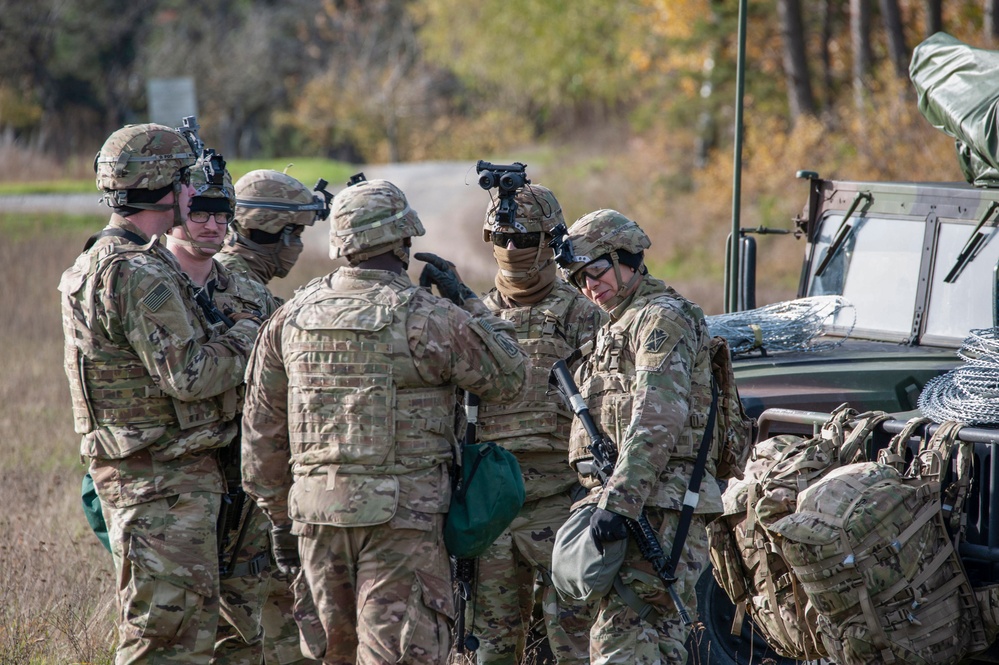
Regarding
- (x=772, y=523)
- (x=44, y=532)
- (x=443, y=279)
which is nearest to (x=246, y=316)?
(x=443, y=279)

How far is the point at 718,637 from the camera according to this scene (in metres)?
4.93

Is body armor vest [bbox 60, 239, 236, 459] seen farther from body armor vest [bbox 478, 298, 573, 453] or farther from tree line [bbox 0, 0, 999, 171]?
tree line [bbox 0, 0, 999, 171]

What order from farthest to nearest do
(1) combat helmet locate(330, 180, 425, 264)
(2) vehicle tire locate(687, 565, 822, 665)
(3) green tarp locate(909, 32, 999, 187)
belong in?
(3) green tarp locate(909, 32, 999, 187) < (2) vehicle tire locate(687, 565, 822, 665) < (1) combat helmet locate(330, 180, 425, 264)

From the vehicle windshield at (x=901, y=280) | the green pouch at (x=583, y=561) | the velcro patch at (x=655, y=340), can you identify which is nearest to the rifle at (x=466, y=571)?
the green pouch at (x=583, y=561)

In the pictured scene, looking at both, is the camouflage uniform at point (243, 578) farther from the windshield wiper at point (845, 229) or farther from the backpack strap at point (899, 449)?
the windshield wiper at point (845, 229)

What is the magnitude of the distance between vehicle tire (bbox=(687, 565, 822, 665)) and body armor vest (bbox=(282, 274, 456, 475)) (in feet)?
5.97

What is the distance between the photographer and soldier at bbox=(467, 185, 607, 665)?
171 inches

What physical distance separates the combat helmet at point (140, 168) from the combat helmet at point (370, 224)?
69 centimetres

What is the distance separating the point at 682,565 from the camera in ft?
12.8

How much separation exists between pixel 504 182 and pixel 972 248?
2400mm

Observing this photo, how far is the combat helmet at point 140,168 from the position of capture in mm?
3945

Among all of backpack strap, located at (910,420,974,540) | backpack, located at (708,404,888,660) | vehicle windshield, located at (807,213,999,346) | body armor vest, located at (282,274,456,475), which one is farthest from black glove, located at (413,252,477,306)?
vehicle windshield, located at (807,213,999,346)

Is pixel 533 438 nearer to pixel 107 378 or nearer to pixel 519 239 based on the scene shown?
pixel 519 239

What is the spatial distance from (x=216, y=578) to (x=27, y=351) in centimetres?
1028
